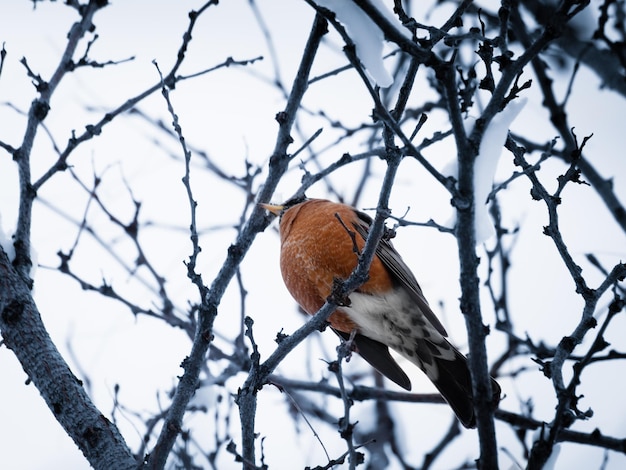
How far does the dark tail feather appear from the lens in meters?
3.16

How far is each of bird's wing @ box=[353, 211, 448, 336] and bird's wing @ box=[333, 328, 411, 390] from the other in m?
0.33

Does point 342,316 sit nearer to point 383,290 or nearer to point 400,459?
point 383,290

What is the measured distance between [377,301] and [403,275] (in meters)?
0.20

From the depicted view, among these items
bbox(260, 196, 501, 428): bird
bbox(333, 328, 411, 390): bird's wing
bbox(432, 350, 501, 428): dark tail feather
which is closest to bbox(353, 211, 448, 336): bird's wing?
bbox(260, 196, 501, 428): bird

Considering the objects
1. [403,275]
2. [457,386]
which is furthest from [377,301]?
[457,386]

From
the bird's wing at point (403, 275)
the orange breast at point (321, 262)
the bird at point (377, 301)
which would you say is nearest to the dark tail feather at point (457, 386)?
the bird at point (377, 301)

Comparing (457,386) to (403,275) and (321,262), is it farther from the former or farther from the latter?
(321,262)

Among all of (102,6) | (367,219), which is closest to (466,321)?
(367,219)

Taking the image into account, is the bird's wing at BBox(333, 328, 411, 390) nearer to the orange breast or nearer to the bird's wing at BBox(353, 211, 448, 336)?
the orange breast

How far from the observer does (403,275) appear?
351 centimetres

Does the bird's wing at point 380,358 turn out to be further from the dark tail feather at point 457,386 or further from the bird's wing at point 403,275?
the bird's wing at point 403,275

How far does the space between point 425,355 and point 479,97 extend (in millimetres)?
1525

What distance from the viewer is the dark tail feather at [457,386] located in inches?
124

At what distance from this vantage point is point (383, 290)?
3553 millimetres
